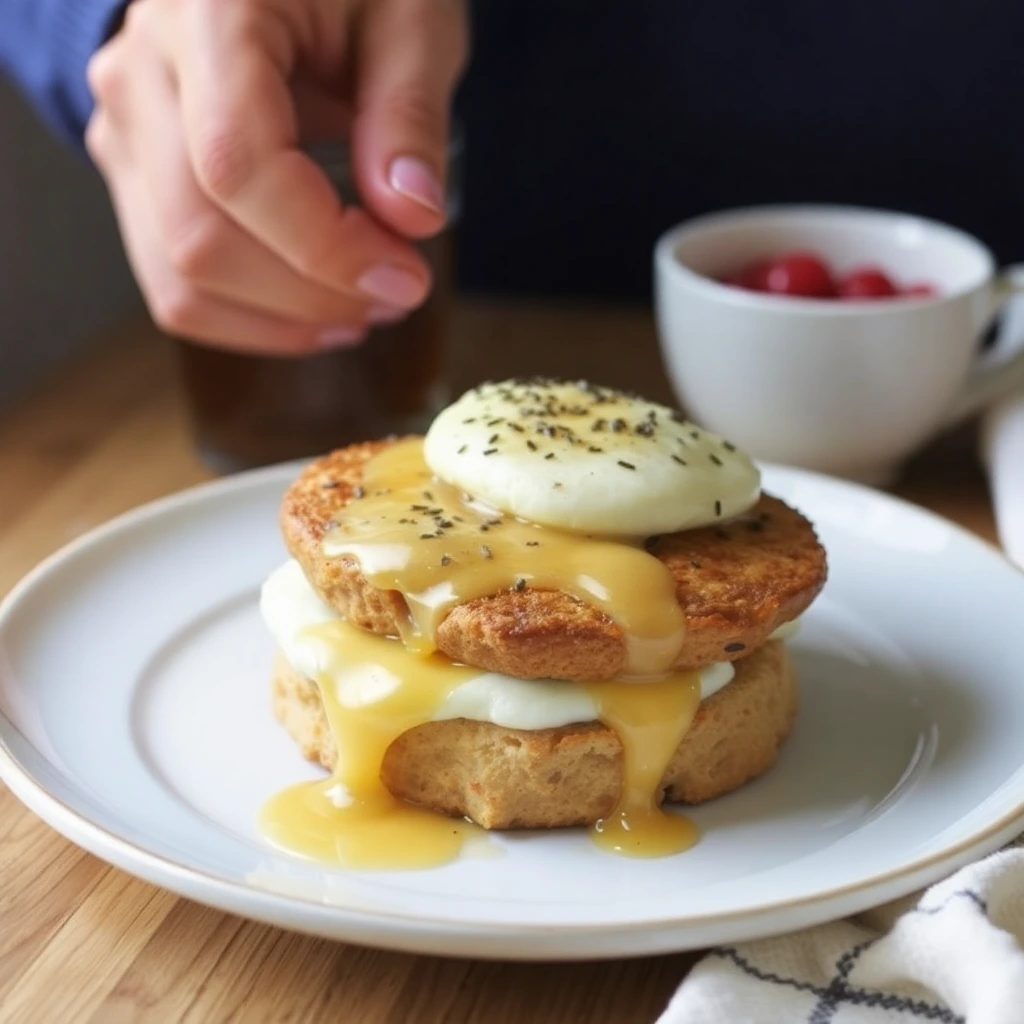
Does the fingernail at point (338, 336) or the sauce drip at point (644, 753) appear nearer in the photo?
the sauce drip at point (644, 753)

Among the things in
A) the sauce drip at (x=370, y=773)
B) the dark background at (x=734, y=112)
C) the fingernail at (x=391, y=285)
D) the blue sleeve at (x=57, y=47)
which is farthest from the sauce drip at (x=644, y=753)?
the dark background at (x=734, y=112)

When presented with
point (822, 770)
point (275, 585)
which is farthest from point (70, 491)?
point (822, 770)

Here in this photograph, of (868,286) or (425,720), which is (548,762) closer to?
(425,720)

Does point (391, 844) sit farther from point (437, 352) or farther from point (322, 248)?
point (437, 352)

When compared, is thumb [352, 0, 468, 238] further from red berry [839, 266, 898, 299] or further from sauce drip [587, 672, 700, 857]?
sauce drip [587, 672, 700, 857]

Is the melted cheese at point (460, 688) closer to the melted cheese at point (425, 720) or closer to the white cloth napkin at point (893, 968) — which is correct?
the melted cheese at point (425, 720)

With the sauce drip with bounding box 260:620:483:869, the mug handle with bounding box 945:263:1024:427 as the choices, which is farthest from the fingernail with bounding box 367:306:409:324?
the mug handle with bounding box 945:263:1024:427
